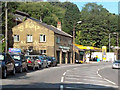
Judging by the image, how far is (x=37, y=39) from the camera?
50.8 m

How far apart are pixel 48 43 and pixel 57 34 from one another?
3.09 m

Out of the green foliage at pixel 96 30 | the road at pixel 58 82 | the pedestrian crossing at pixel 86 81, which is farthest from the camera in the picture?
the green foliage at pixel 96 30

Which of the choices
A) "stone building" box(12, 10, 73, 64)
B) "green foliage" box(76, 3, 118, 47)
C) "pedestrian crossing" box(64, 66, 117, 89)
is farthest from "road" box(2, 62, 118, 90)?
"green foliage" box(76, 3, 118, 47)

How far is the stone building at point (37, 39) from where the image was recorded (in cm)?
4969

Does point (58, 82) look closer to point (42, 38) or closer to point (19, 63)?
point (19, 63)

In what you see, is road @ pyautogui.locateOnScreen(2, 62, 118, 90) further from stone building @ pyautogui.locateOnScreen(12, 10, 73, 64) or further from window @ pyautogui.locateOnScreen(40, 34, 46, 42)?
window @ pyautogui.locateOnScreen(40, 34, 46, 42)

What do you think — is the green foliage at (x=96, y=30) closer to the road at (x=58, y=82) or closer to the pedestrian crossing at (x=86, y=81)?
the pedestrian crossing at (x=86, y=81)

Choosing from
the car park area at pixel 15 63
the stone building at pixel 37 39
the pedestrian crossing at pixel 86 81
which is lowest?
the pedestrian crossing at pixel 86 81

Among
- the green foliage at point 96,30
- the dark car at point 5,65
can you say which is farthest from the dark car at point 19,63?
the green foliage at point 96,30

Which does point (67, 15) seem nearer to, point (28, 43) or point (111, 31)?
point (111, 31)

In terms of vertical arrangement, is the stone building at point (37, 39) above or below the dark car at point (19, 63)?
above

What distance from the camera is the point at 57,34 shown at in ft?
169

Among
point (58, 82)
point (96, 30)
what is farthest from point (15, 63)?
point (96, 30)

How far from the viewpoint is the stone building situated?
49688 mm
